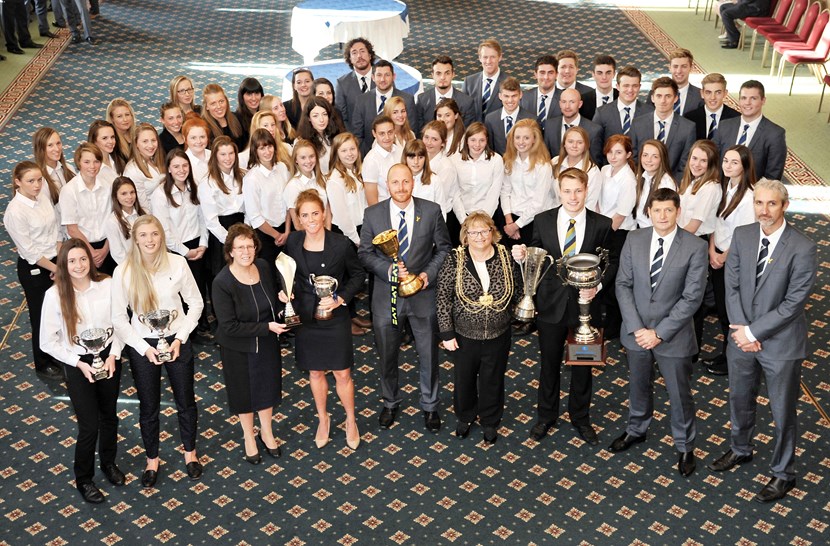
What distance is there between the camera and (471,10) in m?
17.6

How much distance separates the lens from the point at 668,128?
848 centimetres

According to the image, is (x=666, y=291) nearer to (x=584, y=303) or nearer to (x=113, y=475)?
(x=584, y=303)

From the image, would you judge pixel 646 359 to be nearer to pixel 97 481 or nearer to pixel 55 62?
pixel 97 481

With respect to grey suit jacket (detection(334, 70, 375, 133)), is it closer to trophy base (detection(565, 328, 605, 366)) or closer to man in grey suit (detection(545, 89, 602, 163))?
man in grey suit (detection(545, 89, 602, 163))

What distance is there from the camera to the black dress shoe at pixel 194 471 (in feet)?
21.6

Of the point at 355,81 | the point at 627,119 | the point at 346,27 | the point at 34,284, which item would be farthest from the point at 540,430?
the point at 346,27

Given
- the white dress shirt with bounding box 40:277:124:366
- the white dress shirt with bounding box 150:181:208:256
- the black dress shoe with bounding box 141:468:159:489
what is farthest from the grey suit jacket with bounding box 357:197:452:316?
the black dress shoe with bounding box 141:468:159:489

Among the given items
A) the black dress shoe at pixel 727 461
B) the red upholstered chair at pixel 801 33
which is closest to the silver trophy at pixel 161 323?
the black dress shoe at pixel 727 461

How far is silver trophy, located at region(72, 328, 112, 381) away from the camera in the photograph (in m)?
5.94

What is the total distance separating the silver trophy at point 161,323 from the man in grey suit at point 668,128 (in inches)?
164

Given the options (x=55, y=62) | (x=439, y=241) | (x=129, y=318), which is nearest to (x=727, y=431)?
(x=439, y=241)

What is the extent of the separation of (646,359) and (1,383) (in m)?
4.71

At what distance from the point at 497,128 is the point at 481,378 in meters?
2.81

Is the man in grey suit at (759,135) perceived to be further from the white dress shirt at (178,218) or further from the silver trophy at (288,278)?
the white dress shirt at (178,218)
